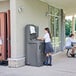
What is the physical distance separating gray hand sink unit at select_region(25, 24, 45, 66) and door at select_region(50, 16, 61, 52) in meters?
4.55

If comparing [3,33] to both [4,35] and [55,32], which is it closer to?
[4,35]

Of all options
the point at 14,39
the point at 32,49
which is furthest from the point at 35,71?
the point at 14,39

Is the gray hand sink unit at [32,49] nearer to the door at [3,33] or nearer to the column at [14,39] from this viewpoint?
the column at [14,39]

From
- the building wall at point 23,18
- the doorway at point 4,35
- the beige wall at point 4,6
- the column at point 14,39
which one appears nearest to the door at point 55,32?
the building wall at point 23,18

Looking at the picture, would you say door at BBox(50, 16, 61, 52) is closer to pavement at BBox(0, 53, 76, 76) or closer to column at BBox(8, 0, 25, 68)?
column at BBox(8, 0, 25, 68)

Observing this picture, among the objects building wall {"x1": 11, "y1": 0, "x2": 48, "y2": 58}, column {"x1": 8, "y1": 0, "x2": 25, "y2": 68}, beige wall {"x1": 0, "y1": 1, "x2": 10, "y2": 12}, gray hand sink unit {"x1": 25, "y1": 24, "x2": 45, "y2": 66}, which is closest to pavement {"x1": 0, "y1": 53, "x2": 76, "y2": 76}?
column {"x1": 8, "y1": 0, "x2": 25, "y2": 68}

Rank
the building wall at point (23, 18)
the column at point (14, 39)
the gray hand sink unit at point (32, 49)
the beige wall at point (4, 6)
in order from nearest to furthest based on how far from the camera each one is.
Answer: the column at point (14, 39) → the building wall at point (23, 18) → the gray hand sink unit at point (32, 49) → the beige wall at point (4, 6)

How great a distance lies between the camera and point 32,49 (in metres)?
9.84

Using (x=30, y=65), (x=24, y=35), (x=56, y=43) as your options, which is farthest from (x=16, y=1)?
(x=56, y=43)

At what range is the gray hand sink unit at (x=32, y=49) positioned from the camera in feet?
31.9

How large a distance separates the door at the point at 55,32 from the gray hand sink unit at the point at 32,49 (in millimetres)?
4548

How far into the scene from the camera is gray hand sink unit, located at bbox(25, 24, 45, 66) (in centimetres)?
973

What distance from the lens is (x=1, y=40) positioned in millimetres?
10234

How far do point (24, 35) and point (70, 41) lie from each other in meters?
4.01
